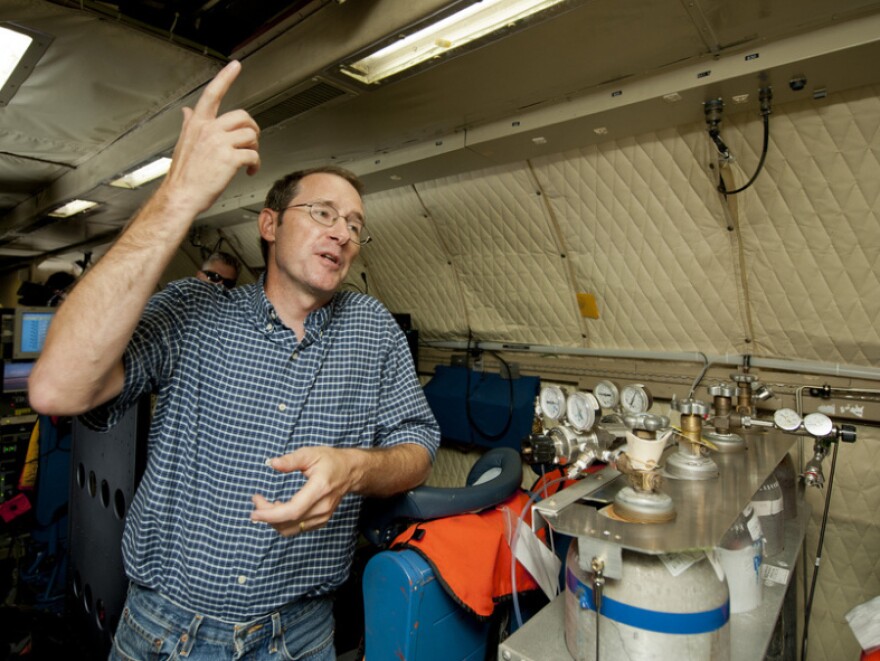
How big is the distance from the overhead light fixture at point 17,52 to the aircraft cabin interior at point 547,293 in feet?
0.04

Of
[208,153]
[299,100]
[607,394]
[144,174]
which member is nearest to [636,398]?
[607,394]

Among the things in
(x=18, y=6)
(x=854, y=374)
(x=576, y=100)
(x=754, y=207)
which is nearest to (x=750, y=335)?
(x=854, y=374)

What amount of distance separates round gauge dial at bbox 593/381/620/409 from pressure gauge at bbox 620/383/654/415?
16 cm

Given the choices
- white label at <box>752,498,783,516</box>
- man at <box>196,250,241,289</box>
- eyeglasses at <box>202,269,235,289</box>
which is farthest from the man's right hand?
man at <box>196,250,241,289</box>

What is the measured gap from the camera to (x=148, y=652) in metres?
1.18

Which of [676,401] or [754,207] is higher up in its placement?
[754,207]

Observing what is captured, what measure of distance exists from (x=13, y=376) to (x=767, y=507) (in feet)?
14.9

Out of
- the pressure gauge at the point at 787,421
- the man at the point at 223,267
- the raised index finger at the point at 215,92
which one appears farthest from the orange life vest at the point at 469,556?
the man at the point at 223,267

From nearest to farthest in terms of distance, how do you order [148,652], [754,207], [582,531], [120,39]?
[582,531] → [148,652] → [120,39] → [754,207]

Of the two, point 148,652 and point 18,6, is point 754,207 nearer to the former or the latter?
point 148,652

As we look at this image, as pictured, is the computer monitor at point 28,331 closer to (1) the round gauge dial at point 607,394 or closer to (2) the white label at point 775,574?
(1) the round gauge dial at point 607,394

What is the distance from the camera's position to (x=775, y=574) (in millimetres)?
1524

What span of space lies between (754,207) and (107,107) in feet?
9.86

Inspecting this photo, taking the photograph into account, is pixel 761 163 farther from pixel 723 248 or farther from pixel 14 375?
pixel 14 375
